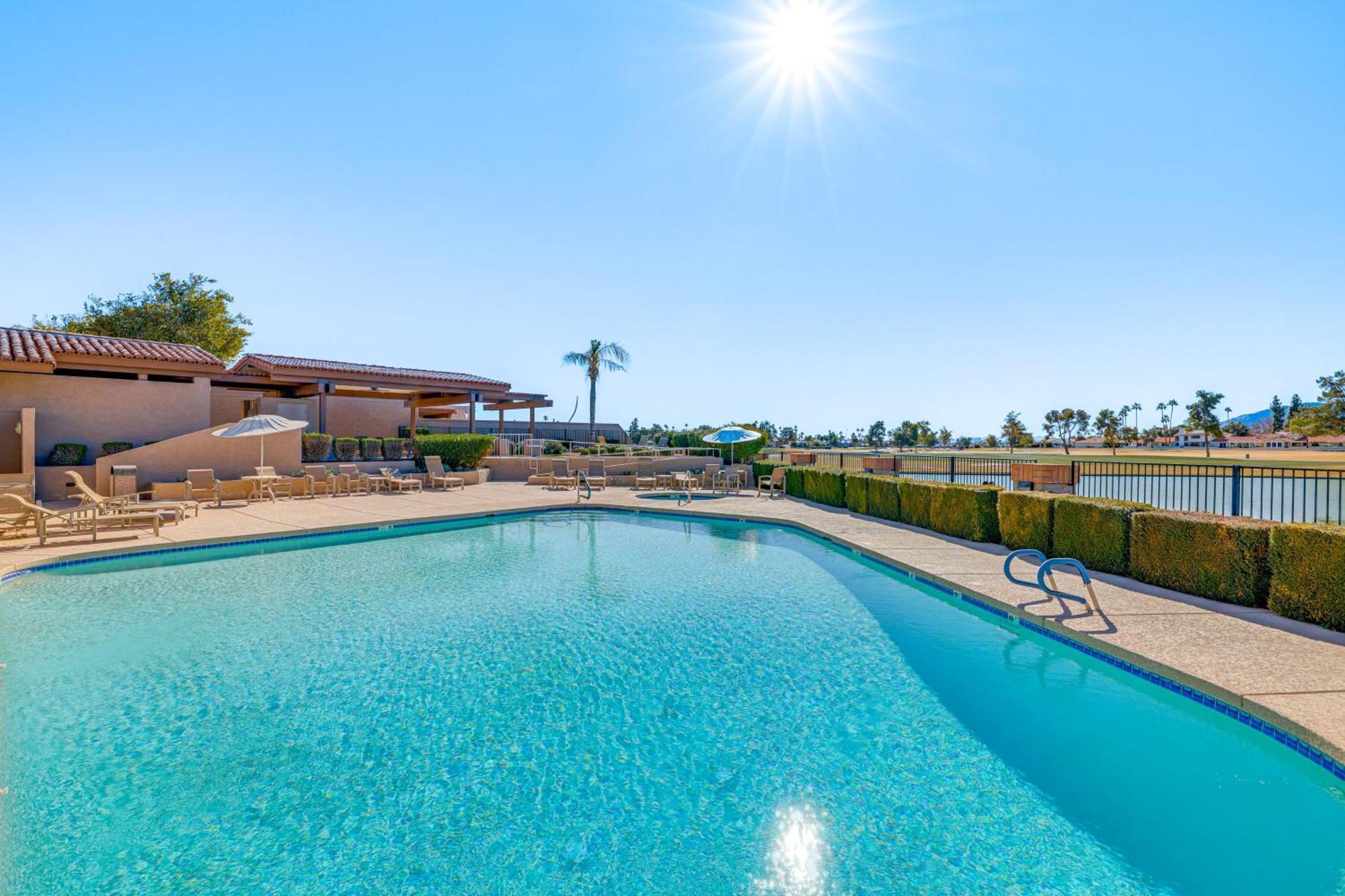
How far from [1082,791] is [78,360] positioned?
2008 centimetres

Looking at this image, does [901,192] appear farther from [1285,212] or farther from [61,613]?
[61,613]

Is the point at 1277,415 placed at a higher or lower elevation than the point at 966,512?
higher

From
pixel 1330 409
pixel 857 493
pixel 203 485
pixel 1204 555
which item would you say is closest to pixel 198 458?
pixel 203 485

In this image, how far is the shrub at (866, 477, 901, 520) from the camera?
1152 cm

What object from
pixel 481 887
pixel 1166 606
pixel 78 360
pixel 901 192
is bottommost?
pixel 481 887

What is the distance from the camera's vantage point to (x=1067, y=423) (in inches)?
3285

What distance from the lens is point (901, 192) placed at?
599 inches

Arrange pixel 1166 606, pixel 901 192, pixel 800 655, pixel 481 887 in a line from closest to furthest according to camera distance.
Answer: pixel 481 887 → pixel 800 655 → pixel 1166 606 → pixel 901 192

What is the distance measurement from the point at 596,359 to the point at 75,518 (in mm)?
26837

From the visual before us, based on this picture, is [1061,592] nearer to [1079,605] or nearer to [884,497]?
[1079,605]

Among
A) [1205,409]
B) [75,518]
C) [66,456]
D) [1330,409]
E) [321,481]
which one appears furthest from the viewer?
[1205,409]

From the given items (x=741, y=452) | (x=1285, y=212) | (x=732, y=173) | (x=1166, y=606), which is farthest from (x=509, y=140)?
(x=1285, y=212)

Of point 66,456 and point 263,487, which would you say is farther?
point 263,487

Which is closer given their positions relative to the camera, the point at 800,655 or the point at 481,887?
the point at 481,887
